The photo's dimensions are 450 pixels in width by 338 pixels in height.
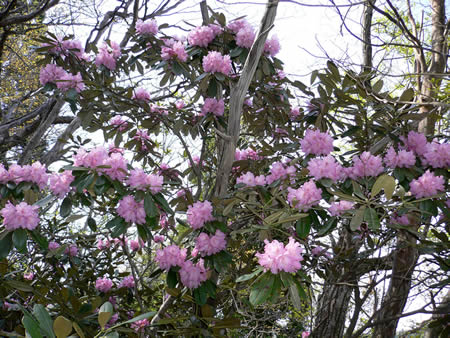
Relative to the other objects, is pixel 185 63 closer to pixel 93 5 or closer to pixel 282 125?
pixel 282 125

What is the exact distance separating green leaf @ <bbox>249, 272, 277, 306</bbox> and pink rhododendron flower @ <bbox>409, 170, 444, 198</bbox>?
74 cm

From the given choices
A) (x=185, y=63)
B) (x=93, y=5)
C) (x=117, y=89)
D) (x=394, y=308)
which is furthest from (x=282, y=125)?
(x=93, y=5)

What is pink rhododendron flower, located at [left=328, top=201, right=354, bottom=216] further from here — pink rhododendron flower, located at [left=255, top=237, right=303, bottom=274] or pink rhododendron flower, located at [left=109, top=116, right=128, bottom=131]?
pink rhododendron flower, located at [left=109, top=116, right=128, bottom=131]

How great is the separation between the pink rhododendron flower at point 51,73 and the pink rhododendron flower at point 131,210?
1164 mm

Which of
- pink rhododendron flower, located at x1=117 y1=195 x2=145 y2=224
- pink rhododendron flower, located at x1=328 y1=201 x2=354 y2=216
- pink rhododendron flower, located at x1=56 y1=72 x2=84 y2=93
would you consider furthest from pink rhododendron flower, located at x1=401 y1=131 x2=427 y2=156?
pink rhododendron flower, located at x1=56 y1=72 x2=84 y2=93

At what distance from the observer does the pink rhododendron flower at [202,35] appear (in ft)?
7.36

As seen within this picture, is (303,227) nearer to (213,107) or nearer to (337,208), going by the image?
(337,208)

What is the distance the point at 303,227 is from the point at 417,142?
0.76m

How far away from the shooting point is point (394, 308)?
7.45ft

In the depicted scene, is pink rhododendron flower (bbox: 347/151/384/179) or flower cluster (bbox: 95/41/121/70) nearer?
pink rhododendron flower (bbox: 347/151/384/179)

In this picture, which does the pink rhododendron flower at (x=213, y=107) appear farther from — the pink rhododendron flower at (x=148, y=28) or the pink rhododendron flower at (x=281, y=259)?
the pink rhododendron flower at (x=281, y=259)

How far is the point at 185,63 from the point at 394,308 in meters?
1.73

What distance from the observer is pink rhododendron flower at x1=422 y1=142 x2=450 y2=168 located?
1732 millimetres

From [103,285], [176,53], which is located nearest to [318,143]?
[176,53]
